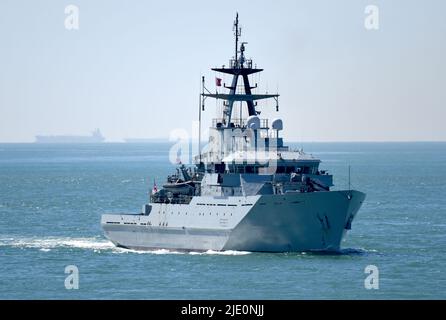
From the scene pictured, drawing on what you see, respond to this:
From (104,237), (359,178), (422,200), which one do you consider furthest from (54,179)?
(104,237)

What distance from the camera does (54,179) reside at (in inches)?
5335

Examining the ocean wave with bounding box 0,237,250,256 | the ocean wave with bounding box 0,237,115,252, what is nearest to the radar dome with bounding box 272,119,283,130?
the ocean wave with bounding box 0,237,250,256

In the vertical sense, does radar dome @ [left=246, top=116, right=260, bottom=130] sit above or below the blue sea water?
above

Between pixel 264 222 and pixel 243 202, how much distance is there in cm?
137

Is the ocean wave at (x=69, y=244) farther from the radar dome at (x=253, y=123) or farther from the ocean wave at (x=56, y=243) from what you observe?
the radar dome at (x=253, y=123)

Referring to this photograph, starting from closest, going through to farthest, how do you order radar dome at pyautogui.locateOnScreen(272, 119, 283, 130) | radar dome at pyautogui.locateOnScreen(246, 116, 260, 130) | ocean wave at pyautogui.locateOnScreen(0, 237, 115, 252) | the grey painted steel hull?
the grey painted steel hull, radar dome at pyautogui.locateOnScreen(246, 116, 260, 130), radar dome at pyautogui.locateOnScreen(272, 119, 283, 130), ocean wave at pyautogui.locateOnScreen(0, 237, 115, 252)

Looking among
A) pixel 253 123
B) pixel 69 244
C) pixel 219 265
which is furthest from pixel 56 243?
pixel 219 265

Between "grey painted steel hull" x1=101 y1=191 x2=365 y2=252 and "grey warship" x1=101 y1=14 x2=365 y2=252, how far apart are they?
47mm

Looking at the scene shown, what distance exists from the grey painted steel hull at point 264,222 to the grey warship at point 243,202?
5cm

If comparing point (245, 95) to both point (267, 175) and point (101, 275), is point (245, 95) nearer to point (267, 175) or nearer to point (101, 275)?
point (267, 175)

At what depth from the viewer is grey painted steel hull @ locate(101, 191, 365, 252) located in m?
51.9

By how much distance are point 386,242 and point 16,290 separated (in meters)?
22.2

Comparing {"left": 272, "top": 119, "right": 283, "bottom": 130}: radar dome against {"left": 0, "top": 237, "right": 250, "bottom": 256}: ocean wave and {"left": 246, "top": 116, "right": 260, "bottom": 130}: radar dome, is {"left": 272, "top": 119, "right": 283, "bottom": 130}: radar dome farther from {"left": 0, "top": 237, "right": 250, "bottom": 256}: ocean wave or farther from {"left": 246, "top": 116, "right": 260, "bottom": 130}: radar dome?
{"left": 0, "top": 237, "right": 250, "bottom": 256}: ocean wave

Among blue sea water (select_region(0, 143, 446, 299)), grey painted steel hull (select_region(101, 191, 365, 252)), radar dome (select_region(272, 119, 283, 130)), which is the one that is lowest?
blue sea water (select_region(0, 143, 446, 299))
